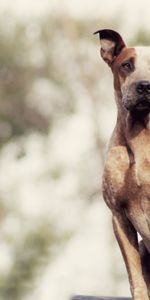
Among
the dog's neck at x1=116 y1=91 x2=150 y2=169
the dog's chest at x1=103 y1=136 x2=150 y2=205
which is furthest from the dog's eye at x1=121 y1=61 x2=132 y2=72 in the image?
the dog's chest at x1=103 y1=136 x2=150 y2=205

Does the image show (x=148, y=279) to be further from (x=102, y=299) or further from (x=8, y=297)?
(x=8, y=297)

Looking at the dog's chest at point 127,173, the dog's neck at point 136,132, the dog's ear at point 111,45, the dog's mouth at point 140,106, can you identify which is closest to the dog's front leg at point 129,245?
the dog's chest at point 127,173

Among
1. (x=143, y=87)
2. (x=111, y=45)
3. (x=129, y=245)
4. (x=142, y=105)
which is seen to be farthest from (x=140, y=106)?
(x=129, y=245)

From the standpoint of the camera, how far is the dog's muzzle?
16.0 ft

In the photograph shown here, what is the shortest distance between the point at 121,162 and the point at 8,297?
8.91m

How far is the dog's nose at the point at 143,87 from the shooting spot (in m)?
4.88

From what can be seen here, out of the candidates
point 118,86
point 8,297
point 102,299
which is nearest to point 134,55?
point 118,86

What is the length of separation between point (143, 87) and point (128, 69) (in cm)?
24

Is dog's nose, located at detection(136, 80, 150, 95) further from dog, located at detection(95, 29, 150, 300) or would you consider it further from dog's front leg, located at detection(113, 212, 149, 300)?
dog's front leg, located at detection(113, 212, 149, 300)

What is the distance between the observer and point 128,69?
511 centimetres

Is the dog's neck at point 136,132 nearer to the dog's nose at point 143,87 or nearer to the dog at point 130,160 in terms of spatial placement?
the dog at point 130,160

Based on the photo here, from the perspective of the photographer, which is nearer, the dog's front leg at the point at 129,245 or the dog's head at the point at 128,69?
the dog's head at the point at 128,69

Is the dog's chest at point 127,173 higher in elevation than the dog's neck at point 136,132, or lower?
lower

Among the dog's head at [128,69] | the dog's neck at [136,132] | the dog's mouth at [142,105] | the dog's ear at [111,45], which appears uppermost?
the dog's ear at [111,45]
